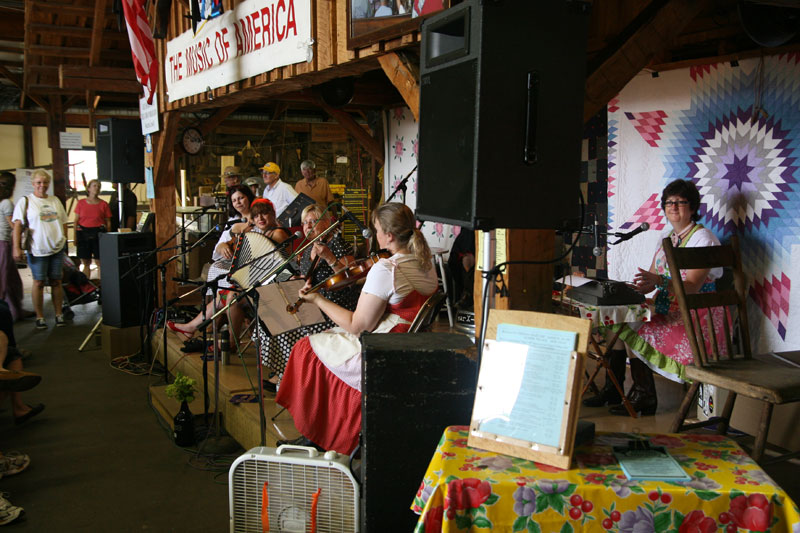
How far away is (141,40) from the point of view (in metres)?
5.50

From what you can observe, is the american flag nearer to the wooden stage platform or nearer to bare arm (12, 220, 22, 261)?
bare arm (12, 220, 22, 261)

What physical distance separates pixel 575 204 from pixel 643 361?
1768 millimetres

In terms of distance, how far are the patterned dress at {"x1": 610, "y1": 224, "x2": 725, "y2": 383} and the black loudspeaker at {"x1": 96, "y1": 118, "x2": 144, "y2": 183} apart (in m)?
5.65

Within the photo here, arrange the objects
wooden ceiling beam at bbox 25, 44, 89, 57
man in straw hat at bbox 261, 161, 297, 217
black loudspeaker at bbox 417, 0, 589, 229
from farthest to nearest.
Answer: wooden ceiling beam at bbox 25, 44, 89, 57
man in straw hat at bbox 261, 161, 297, 217
black loudspeaker at bbox 417, 0, 589, 229

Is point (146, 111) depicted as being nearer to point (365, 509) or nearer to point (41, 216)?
point (41, 216)

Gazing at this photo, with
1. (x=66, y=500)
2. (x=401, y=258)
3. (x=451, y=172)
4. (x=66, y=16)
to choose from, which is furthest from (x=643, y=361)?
(x=66, y=16)

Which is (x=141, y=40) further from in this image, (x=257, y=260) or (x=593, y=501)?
(x=593, y=501)

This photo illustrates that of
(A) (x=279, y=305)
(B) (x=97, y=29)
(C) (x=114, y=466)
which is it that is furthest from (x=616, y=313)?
(B) (x=97, y=29)

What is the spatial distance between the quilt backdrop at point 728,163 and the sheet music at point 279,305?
2.24 meters

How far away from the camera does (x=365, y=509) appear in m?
2.10

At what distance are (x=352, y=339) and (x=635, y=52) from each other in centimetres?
167

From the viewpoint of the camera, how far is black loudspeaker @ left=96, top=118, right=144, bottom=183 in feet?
23.2

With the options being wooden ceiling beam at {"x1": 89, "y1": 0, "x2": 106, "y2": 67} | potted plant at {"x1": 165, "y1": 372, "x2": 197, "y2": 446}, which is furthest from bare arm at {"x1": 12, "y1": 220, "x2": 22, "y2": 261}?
potted plant at {"x1": 165, "y1": 372, "x2": 197, "y2": 446}

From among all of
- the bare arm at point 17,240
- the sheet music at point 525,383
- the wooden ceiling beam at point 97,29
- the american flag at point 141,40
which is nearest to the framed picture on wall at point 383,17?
the sheet music at point 525,383
